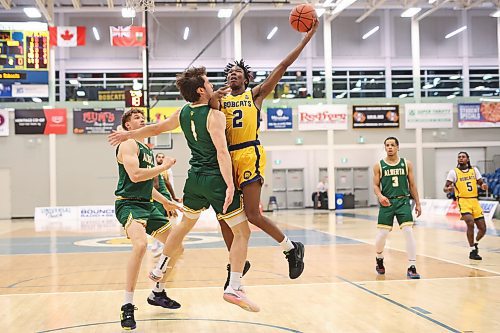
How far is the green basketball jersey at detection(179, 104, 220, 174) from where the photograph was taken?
4.82 meters

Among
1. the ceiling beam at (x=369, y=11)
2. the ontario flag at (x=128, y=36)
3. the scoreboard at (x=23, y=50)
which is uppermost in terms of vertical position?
the ceiling beam at (x=369, y=11)

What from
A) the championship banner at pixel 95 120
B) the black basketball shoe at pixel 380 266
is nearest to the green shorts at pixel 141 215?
the black basketball shoe at pixel 380 266

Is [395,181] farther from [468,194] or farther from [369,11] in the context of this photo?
[369,11]

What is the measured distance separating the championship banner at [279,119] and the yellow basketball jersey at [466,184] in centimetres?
1607

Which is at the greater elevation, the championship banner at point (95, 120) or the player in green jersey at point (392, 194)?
the championship banner at point (95, 120)

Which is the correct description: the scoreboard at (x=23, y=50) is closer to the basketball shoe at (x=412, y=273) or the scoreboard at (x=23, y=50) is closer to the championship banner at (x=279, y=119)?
the championship banner at (x=279, y=119)

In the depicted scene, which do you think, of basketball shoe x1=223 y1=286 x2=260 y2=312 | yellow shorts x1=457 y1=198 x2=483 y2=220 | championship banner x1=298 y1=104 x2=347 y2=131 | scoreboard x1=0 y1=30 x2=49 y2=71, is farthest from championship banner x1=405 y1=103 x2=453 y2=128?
basketball shoe x1=223 y1=286 x2=260 y2=312

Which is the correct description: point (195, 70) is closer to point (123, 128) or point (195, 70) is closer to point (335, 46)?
point (123, 128)

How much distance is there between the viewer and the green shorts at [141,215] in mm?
5156

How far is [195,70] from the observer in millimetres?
4852

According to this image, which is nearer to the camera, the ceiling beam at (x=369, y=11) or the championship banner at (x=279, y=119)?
the ceiling beam at (x=369, y=11)

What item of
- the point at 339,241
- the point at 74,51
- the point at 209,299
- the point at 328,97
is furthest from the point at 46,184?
the point at 209,299

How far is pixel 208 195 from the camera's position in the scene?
486 cm

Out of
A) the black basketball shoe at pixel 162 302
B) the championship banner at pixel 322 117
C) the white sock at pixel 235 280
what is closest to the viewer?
the white sock at pixel 235 280
